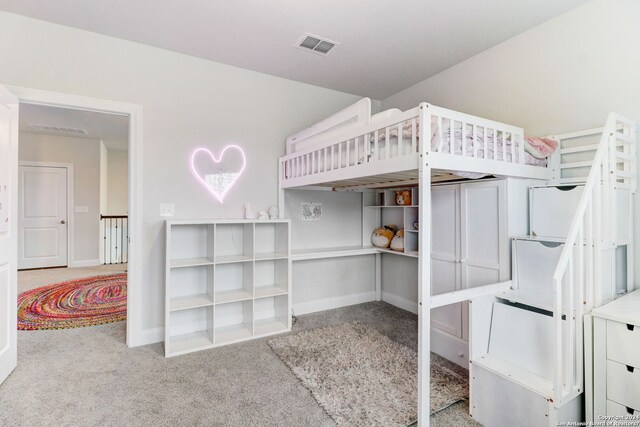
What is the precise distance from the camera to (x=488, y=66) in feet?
9.01

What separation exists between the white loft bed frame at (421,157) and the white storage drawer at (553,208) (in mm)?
155

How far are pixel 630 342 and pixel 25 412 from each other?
10.2 feet

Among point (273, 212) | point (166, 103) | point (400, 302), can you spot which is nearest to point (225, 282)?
point (273, 212)

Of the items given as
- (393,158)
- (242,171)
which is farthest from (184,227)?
(393,158)

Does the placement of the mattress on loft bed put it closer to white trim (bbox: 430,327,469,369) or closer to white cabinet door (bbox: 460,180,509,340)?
white cabinet door (bbox: 460,180,509,340)

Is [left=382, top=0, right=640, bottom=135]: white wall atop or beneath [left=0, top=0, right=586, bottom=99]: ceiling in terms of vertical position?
beneath

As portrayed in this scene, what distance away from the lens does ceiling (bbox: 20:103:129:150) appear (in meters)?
4.24

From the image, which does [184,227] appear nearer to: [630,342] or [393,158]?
[393,158]

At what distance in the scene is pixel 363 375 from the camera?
7.04ft

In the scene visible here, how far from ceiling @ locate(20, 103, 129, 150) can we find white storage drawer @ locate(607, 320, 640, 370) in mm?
4783

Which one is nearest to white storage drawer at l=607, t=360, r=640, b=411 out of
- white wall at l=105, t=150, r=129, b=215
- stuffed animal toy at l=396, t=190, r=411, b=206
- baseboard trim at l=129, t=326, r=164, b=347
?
stuffed animal toy at l=396, t=190, r=411, b=206

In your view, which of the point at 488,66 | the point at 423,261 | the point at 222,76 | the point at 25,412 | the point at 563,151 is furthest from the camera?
the point at 222,76

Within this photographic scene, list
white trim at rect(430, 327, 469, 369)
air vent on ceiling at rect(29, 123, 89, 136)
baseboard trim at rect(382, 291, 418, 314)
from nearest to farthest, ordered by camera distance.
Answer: white trim at rect(430, 327, 469, 369) < baseboard trim at rect(382, 291, 418, 314) < air vent on ceiling at rect(29, 123, 89, 136)

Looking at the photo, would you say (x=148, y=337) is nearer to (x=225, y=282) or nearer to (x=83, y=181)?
(x=225, y=282)
